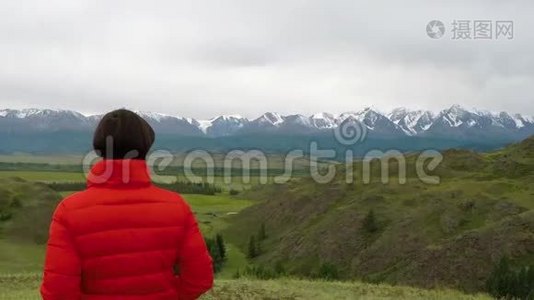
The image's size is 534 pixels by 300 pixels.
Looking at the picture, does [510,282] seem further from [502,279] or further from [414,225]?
[414,225]

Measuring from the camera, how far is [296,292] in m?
17.2

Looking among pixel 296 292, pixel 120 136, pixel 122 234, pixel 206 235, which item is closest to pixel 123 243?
pixel 122 234

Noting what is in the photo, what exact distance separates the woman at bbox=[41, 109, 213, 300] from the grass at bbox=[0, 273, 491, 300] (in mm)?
11004

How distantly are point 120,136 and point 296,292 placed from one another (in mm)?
12900

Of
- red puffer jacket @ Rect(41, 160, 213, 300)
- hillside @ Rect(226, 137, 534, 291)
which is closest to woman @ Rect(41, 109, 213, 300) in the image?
red puffer jacket @ Rect(41, 160, 213, 300)

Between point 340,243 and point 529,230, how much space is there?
69.3 ft

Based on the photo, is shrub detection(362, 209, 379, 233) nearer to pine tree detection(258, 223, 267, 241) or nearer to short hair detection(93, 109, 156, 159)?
pine tree detection(258, 223, 267, 241)

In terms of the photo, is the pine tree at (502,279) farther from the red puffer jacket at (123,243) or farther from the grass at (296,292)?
the red puffer jacket at (123,243)

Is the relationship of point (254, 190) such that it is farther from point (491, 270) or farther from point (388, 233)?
point (491, 270)

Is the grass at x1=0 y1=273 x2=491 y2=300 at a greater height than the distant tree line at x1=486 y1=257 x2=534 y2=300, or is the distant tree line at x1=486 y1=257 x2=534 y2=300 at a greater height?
the grass at x1=0 y1=273 x2=491 y2=300

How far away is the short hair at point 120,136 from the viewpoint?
515 cm

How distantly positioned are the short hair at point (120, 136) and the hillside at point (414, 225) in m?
43.7

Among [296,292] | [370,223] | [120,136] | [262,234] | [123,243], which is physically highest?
[120,136]

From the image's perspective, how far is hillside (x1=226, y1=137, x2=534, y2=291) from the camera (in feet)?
174
